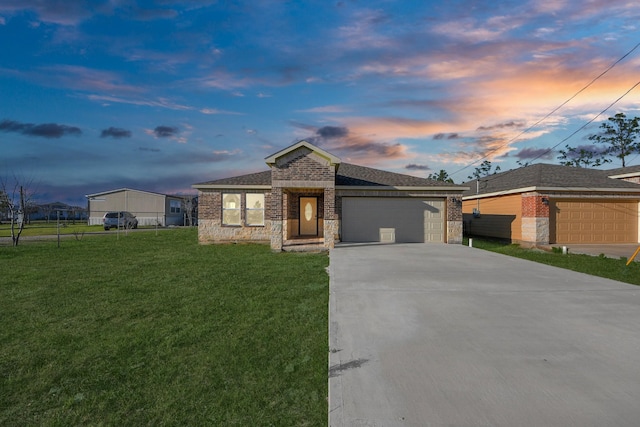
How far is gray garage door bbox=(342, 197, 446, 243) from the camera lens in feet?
59.5

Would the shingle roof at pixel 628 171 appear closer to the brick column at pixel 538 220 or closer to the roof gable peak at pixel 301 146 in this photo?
the brick column at pixel 538 220

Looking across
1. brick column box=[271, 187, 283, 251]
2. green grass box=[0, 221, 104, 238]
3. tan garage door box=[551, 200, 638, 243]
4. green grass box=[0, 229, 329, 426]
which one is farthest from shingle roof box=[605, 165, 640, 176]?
green grass box=[0, 221, 104, 238]

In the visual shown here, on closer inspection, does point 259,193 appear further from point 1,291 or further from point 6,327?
point 6,327

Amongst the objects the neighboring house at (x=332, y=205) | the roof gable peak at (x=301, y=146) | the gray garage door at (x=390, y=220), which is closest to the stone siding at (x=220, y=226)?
the neighboring house at (x=332, y=205)


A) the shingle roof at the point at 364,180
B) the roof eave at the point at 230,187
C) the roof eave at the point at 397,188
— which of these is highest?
the shingle roof at the point at 364,180

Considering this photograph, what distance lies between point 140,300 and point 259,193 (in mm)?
12182

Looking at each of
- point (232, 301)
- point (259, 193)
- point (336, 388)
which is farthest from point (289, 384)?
point (259, 193)

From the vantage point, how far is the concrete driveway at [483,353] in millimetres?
3123

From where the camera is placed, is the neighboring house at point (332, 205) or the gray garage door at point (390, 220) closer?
the neighboring house at point (332, 205)

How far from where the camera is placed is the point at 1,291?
26.8ft

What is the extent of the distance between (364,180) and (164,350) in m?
15.5

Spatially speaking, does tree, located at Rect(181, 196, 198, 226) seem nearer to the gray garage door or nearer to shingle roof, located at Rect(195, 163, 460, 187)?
shingle roof, located at Rect(195, 163, 460, 187)

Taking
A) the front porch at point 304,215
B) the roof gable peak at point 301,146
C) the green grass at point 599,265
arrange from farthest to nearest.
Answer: the front porch at point 304,215
the roof gable peak at point 301,146
the green grass at point 599,265

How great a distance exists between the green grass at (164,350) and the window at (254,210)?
9.68 metres
